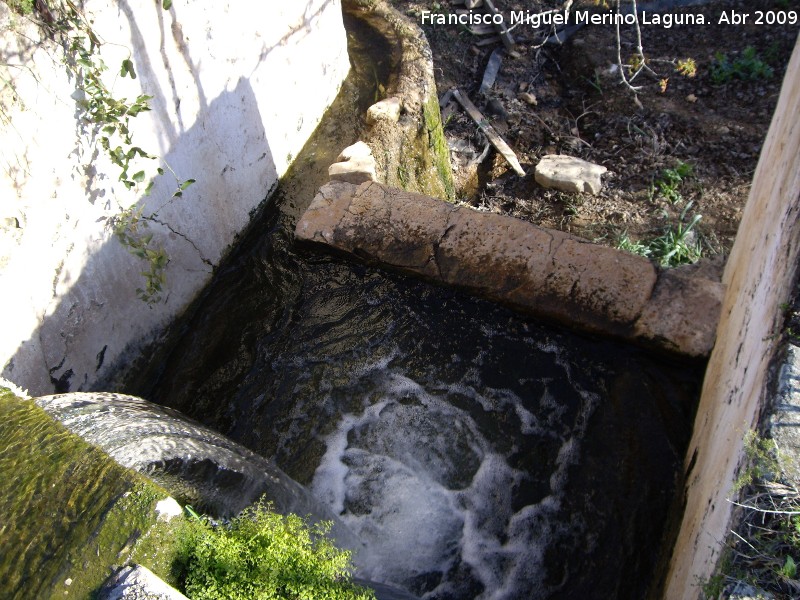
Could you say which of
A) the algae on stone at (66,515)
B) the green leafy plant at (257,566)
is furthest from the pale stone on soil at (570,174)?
the algae on stone at (66,515)

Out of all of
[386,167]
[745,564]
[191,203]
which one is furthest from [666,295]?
[191,203]

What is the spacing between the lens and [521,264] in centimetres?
336

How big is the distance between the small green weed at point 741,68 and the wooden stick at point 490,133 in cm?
193

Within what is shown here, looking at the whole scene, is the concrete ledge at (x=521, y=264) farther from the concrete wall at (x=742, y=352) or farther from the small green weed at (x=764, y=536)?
the small green weed at (x=764, y=536)

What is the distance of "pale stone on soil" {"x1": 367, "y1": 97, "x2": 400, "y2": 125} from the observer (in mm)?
4445

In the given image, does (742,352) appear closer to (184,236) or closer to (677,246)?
(677,246)

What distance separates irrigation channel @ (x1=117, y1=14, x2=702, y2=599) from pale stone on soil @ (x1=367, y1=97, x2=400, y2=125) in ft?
3.65

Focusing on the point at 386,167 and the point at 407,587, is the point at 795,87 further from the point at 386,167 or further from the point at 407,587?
the point at 407,587

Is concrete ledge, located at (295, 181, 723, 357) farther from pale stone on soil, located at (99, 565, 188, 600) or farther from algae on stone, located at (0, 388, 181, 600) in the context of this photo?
pale stone on soil, located at (99, 565, 188, 600)

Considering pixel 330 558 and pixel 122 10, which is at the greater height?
pixel 122 10

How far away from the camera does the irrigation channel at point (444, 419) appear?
9.57ft

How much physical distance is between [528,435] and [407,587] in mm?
941

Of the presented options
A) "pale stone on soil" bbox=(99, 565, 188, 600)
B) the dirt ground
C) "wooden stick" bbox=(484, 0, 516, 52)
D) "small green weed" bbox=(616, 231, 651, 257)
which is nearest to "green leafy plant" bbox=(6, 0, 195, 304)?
"pale stone on soil" bbox=(99, 565, 188, 600)

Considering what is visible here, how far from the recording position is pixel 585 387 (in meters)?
3.39
